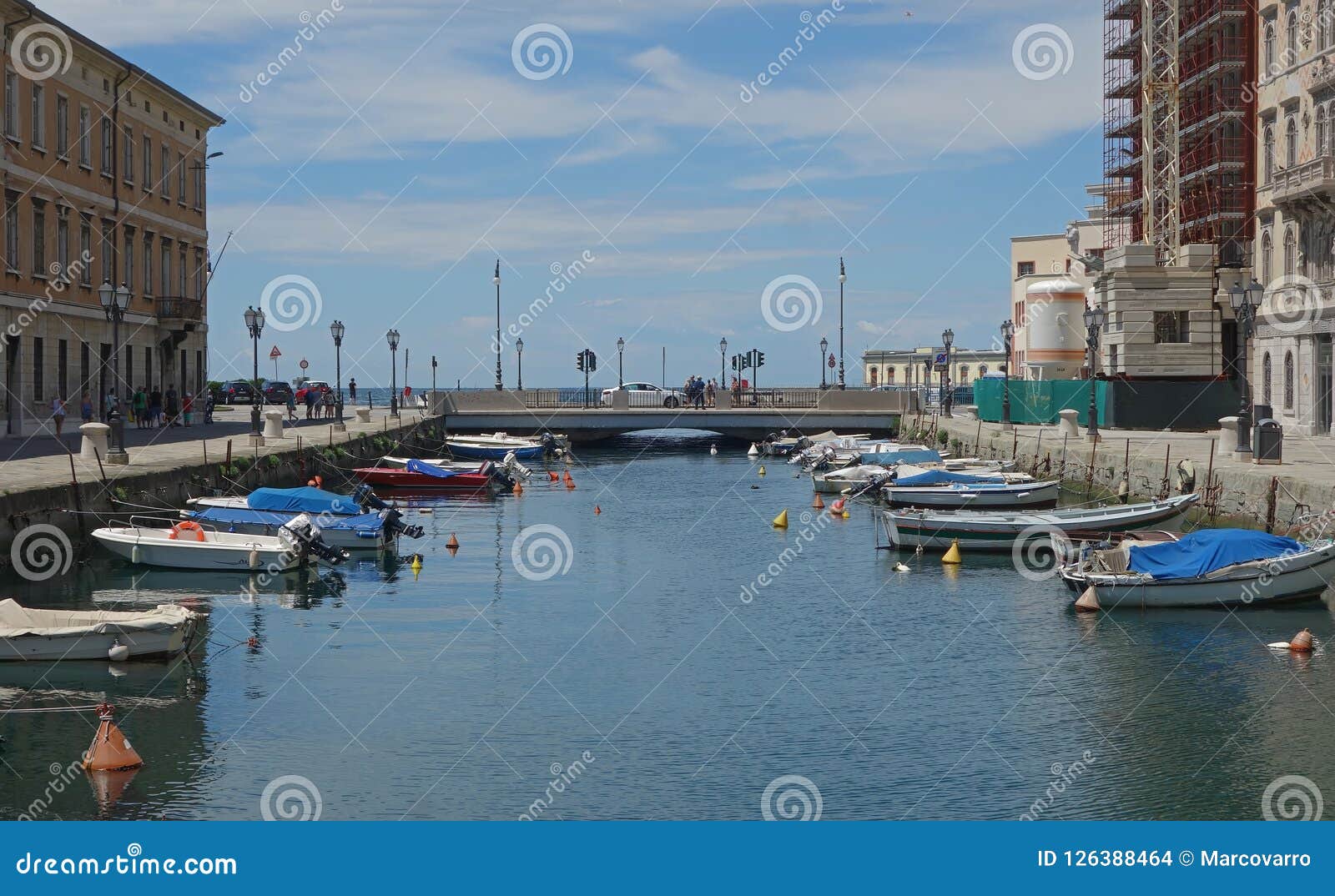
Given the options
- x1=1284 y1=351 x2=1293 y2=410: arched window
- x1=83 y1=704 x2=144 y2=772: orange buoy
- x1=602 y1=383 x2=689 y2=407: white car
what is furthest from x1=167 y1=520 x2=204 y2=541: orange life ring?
x1=602 y1=383 x2=689 y2=407: white car

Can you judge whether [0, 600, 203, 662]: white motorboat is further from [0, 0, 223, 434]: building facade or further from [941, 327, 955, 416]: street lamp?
[941, 327, 955, 416]: street lamp

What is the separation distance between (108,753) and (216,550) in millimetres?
16901

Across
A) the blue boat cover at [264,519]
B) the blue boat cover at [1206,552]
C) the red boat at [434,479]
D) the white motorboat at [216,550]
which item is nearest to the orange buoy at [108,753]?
the white motorboat at [216,550]

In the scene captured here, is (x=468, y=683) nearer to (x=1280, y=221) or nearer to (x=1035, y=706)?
(x=1035, y=706)

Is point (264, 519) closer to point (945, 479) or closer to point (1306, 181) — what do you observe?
point (945, 479)

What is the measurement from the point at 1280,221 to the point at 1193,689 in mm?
37115

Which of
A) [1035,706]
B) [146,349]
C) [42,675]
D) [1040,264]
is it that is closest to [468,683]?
[42,675]

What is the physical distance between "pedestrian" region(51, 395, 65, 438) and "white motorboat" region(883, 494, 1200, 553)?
30.2 metres

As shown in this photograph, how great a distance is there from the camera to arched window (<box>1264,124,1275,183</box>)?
2267 inches

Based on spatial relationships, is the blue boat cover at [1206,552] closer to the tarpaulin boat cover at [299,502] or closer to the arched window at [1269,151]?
the tarpaulin boat cover at [299,502]

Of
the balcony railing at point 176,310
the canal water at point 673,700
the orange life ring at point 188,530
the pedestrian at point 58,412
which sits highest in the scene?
the balcony railing at point 176,310

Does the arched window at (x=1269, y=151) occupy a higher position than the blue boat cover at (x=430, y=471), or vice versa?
the arched window at (x=1269, y=151)

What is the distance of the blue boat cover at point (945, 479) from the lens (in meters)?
50.1

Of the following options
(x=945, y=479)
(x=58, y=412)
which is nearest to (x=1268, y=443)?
(x=945, y=479)
